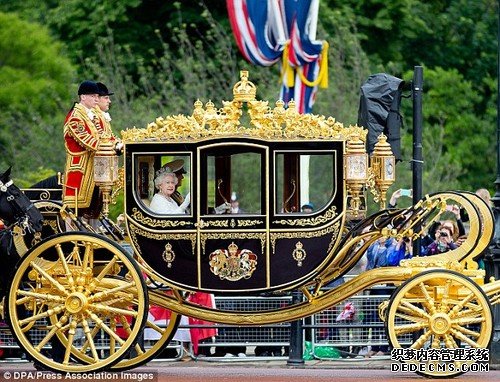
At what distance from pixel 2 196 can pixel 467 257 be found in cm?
423

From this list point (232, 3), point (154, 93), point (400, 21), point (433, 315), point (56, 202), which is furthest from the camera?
point (400, 21)

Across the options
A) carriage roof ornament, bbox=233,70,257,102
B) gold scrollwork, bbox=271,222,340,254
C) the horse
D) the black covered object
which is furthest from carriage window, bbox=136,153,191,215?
the black covered object

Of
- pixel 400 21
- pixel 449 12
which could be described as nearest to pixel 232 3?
pixel 400 21

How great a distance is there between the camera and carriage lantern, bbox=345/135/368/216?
50.2 feet

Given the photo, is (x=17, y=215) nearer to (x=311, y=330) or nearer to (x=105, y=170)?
(x=105, y=170)

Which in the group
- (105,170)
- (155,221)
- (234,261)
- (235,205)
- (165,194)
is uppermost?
(105,170)

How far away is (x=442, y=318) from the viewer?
15.1 metres

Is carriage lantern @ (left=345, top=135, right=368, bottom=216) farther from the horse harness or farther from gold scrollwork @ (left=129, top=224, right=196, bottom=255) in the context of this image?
the horse harness

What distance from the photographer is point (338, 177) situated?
50.4ft

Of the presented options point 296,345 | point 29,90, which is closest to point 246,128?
point 296,345

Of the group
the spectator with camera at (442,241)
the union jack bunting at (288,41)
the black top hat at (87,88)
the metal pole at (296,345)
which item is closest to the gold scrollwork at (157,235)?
the black top hat at (87,88)

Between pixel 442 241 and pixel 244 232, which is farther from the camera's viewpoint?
pixel 442 241

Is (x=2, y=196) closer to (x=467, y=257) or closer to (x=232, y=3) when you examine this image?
(x=467, y=257)

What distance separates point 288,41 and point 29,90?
597 cm
